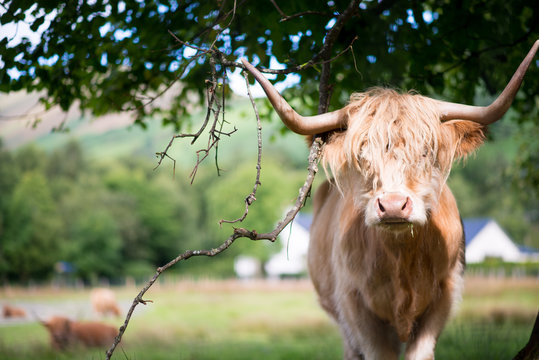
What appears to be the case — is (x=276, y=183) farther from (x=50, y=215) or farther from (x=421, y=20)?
(x=421, y=20)

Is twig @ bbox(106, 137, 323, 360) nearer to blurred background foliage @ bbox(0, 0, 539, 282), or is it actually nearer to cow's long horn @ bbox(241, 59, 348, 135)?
cow's long horn @ bbox(241, 59, 348, 135)

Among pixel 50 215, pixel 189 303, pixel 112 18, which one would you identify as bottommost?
pixel 189 303

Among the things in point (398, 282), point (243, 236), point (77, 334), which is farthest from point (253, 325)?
point (243, 236)

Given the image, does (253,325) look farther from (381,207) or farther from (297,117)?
(381,207)

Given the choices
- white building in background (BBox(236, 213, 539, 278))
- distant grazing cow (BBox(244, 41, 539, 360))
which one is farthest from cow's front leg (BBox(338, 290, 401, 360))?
white building in background (BBox(236, 213, 539, 278))

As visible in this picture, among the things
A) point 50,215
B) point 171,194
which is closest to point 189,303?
point 50,215

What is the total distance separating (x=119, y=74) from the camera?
6.25m

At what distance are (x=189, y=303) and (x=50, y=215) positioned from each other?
132 feet

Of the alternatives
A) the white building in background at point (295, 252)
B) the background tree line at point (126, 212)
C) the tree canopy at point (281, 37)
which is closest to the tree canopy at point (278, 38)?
the tree canopy at point (281, 37)

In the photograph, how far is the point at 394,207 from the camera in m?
3.01

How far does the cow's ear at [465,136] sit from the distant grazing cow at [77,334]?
8.46 meters

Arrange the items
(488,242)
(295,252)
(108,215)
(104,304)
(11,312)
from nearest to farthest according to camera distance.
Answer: (104,304) < (11,312) < (488,242) < (108,215) < (295,252)

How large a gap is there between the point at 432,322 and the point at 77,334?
29.3 ft

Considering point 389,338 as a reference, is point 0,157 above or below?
above
